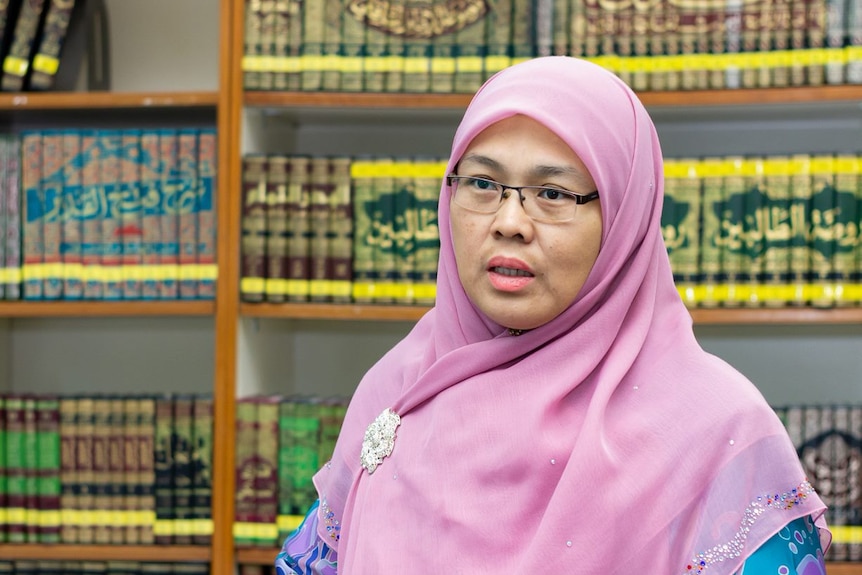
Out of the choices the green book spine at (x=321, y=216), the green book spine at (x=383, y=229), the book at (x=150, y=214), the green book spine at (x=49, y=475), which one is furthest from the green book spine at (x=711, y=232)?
the green book spine at (x=49, y=475)

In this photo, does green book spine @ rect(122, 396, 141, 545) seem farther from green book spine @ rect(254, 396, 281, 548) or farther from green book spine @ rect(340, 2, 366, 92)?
green book spine @ rect(340, 2, 366, 92)

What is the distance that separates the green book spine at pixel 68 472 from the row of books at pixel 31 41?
0.68 m

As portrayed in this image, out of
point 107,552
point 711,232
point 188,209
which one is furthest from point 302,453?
point 711,232

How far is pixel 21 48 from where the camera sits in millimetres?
2090

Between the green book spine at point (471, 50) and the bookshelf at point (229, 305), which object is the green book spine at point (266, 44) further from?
the green book spine at point (471, 50)

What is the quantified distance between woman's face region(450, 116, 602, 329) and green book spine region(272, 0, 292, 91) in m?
1.07

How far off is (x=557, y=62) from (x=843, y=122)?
1.38m

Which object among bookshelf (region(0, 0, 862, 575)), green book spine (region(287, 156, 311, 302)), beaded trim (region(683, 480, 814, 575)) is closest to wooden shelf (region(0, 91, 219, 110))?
bookshelf (region(0, 0, 862, 575))


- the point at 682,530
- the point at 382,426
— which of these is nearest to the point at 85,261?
the point at 382,426

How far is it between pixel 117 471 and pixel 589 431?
1.39 m

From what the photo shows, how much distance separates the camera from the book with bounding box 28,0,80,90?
82.8 inches

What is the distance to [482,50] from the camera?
1974 millimetres

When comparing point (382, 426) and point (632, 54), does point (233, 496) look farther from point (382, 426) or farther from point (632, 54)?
point (632, 54)

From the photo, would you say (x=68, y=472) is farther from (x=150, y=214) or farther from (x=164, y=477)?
(x=150, y=214)
